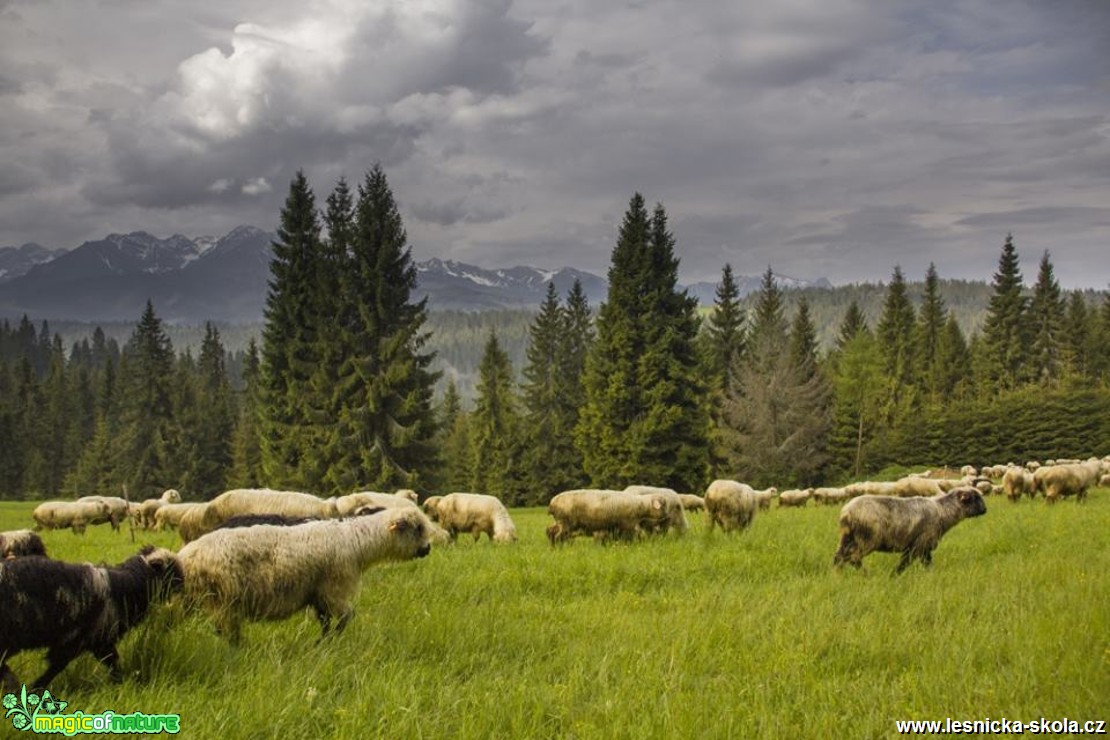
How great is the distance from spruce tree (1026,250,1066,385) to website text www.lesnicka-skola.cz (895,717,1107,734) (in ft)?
260

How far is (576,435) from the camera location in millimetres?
46344

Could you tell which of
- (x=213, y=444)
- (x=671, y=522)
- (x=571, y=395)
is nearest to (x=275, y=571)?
(x=671, y=522)

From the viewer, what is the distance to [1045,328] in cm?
7412

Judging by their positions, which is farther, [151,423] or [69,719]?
[151,423]

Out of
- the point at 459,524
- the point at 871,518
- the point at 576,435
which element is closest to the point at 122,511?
the point at 459,524

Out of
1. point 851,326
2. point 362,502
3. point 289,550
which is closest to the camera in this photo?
point 289,550

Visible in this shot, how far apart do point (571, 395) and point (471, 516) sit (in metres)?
43.9

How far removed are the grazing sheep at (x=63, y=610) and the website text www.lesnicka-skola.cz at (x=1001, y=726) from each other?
19.6ft

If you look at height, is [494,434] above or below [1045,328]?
below

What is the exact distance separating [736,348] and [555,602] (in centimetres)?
5714

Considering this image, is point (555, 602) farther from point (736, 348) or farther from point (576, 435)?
point (736, 348)

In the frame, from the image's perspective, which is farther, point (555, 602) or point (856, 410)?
point (856, 410)

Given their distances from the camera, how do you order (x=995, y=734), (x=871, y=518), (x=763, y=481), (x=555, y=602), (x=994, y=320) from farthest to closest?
(x=994, y=320) → (x=763, y=481) → (x=871, y=518) → (x=555, y=602) → (x=995, y=734)

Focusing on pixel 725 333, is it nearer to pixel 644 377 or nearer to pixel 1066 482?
pixel 644 377
